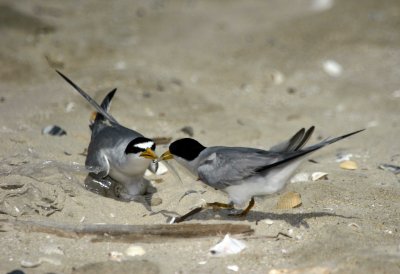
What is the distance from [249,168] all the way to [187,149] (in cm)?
56

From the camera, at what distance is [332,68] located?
796 centimetres

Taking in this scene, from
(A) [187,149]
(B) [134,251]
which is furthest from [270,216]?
(B) [134,251]

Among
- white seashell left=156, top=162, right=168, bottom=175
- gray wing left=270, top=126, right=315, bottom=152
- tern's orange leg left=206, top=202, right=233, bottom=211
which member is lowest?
white seashell left=156, top=162, right=168, bottom=175

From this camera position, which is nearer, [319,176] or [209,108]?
[319,176]

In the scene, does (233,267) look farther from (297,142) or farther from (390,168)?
(390,168)

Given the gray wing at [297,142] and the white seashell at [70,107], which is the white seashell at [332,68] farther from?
the gray wing at [297,142]

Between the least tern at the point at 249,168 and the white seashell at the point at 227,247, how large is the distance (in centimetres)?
40

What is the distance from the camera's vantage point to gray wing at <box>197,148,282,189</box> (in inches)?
155

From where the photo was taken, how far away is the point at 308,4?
9805 millimetres

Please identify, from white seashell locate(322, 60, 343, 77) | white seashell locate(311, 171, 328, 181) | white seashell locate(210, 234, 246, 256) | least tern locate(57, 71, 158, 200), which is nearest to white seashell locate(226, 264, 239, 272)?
white seashell locate(210, 234, 246, 256)

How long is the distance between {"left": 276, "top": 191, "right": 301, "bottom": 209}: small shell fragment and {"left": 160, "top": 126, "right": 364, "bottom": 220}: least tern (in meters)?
0.27

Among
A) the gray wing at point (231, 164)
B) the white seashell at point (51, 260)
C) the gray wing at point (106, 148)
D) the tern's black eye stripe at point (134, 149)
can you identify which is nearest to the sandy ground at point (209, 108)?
the white seashell at point (51, 260)

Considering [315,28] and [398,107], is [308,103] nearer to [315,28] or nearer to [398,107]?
[398,107]

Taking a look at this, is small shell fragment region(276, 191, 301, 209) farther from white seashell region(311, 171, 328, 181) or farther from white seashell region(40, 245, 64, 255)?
white seashell region(40, 245, 64, 255)
